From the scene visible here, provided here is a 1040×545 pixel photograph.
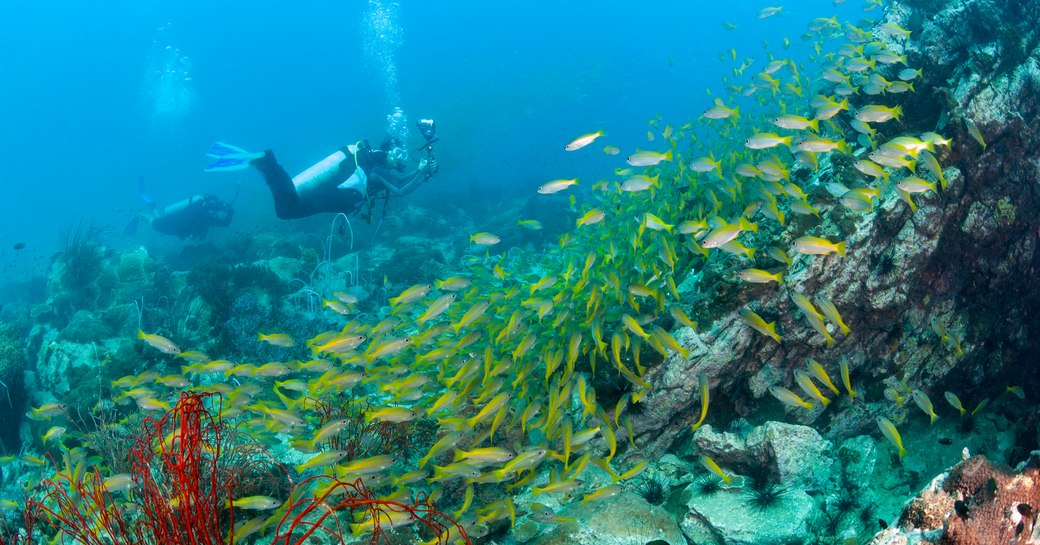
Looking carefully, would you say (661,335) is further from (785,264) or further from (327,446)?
(327,446)

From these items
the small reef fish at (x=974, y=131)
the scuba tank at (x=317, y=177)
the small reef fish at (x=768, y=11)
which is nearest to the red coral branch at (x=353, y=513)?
the small reef fish at (x=974, y=131)

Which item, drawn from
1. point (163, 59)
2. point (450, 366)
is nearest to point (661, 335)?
point (450, 366)

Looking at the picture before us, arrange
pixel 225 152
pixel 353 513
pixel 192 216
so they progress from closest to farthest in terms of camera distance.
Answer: pixel 353 513
pixel 225 152
pixel 192 216

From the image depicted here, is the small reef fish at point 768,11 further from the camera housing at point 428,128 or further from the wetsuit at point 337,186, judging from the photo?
the wetsuit at point 337,186

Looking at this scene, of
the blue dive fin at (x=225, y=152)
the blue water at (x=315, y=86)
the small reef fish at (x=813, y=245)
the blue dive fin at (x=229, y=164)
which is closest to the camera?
the small reef fish at (x=813, y=245)

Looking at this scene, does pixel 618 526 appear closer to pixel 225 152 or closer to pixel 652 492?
pixel 652 492

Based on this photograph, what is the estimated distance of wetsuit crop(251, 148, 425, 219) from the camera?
41.2 ft

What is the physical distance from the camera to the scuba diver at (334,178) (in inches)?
496

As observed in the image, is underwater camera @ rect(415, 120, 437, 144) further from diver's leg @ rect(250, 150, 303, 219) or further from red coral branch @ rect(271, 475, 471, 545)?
red coral branch @ rect(271, 475, 471, 545)

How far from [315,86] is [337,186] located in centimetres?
11397

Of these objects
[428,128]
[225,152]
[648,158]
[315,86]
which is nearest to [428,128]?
[428,128]

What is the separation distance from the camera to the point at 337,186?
505 inches

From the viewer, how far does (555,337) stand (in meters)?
5.20

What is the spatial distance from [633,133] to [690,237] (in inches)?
2807
